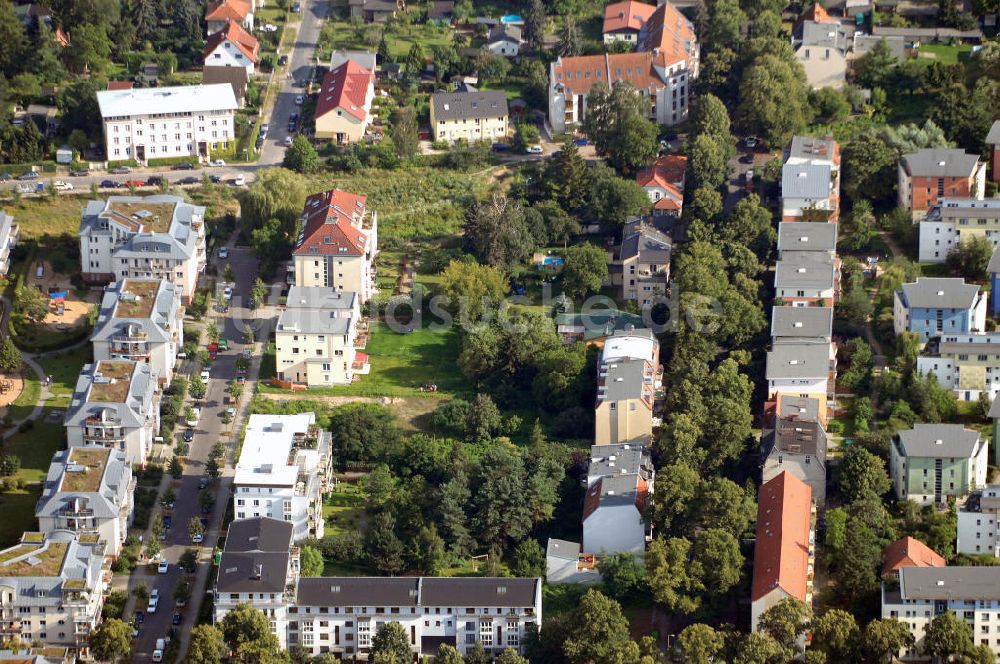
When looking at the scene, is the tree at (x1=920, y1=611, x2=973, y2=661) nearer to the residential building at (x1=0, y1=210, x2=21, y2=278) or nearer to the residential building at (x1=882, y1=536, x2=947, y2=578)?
the residential building at (x1=882, y1=536, x2=947, y2=578)

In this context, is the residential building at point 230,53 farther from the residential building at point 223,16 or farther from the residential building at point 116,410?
the residential building at point 116,410

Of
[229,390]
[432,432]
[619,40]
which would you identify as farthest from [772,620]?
[619,40]

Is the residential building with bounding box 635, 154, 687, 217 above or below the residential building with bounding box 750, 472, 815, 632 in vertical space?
above

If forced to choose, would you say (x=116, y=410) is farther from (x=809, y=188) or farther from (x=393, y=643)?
(x=809, y=188)

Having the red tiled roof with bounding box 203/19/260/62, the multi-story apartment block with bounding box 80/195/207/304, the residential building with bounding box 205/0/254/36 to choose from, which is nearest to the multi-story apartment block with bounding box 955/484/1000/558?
the multi-story apartment block with bounding box 80/195/207/304

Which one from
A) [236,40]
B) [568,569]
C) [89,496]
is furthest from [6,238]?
[568,569]

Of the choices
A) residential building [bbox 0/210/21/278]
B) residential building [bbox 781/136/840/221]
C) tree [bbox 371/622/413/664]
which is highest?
residential building [bbox 781/136/840/221]

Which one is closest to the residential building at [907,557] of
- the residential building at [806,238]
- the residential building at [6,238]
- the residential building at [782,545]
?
the residential building at [782,545]

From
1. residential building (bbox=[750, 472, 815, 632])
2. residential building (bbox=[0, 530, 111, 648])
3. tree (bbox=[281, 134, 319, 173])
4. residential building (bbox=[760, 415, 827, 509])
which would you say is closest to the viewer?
residential building (bbox=[750, 472, 815, 632])
